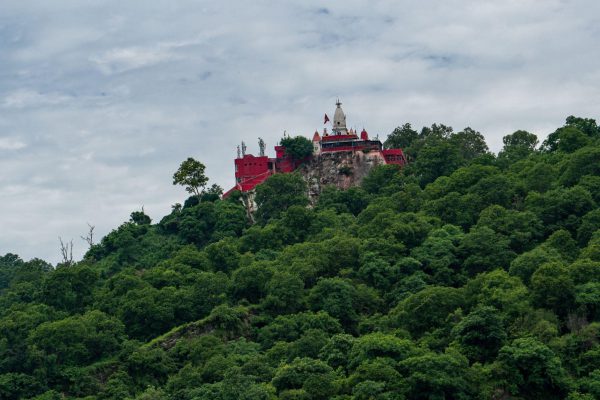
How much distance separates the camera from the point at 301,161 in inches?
3551

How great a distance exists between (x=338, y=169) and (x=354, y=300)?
3151 centimetres

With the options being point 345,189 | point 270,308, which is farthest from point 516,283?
point 345,189

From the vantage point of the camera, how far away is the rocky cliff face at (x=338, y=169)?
8756cm

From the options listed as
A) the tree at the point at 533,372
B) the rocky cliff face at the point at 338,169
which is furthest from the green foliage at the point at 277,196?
the tree at the point at 533,372

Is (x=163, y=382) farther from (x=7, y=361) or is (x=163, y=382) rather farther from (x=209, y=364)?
(x=7, y=361)

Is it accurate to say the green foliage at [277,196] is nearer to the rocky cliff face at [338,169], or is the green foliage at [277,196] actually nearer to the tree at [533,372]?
the rocky cliff face at [338,169]

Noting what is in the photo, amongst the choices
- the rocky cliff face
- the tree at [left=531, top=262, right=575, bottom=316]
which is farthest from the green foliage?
the tree at [left=531, top=262, right=575, bottom=316]

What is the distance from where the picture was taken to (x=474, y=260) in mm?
58594

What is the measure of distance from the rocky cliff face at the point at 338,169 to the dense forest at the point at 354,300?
529cm

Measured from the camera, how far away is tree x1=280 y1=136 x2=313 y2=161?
292 ft

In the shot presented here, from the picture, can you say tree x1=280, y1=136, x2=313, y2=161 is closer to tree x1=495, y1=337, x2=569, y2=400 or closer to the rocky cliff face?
the rocky cliff face

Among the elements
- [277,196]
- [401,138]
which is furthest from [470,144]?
[277,196]

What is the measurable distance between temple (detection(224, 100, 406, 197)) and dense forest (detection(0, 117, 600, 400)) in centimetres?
764

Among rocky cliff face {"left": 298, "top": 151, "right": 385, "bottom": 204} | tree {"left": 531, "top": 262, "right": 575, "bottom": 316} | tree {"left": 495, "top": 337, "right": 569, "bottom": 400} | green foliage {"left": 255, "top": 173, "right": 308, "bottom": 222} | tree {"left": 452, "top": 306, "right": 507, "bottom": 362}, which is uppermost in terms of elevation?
rocky cliff face {"left": 298, "top": 151, "right": 385, "bottom": 204}
